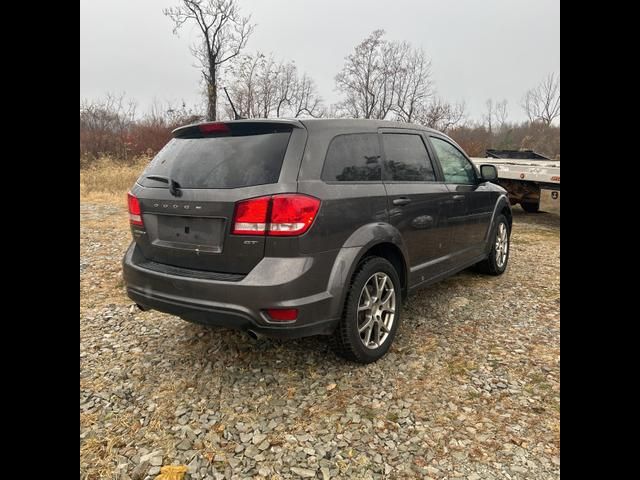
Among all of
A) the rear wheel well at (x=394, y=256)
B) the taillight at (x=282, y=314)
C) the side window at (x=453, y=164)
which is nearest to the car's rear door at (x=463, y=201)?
the side window at (x=453, y=164)

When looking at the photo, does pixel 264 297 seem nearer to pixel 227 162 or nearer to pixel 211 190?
pixel 211 190

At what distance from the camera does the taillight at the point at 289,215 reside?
234 cm

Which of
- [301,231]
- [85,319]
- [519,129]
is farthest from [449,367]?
[519,129]

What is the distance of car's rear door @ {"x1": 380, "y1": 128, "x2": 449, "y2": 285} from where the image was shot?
317cm

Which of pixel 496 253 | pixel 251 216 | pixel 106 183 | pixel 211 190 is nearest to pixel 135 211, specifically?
pixel 211 190

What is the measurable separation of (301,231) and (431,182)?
1.71m

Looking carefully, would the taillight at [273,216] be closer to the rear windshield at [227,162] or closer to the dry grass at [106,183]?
the rear windshield at [227,162]

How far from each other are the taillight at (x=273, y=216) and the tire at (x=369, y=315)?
2.16ft

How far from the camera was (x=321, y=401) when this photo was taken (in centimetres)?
257

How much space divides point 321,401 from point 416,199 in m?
1.71

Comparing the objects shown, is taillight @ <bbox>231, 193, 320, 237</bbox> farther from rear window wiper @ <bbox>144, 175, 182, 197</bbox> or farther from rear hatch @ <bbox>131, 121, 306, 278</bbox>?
rear window wiper @ <bbox>144, 175, 182, 197</bbox>

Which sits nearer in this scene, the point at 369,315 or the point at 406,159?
the point at 369,315

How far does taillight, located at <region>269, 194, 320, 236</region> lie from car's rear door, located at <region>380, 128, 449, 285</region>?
895 millimetres

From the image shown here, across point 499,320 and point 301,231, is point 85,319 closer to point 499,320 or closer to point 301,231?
point 301,231
